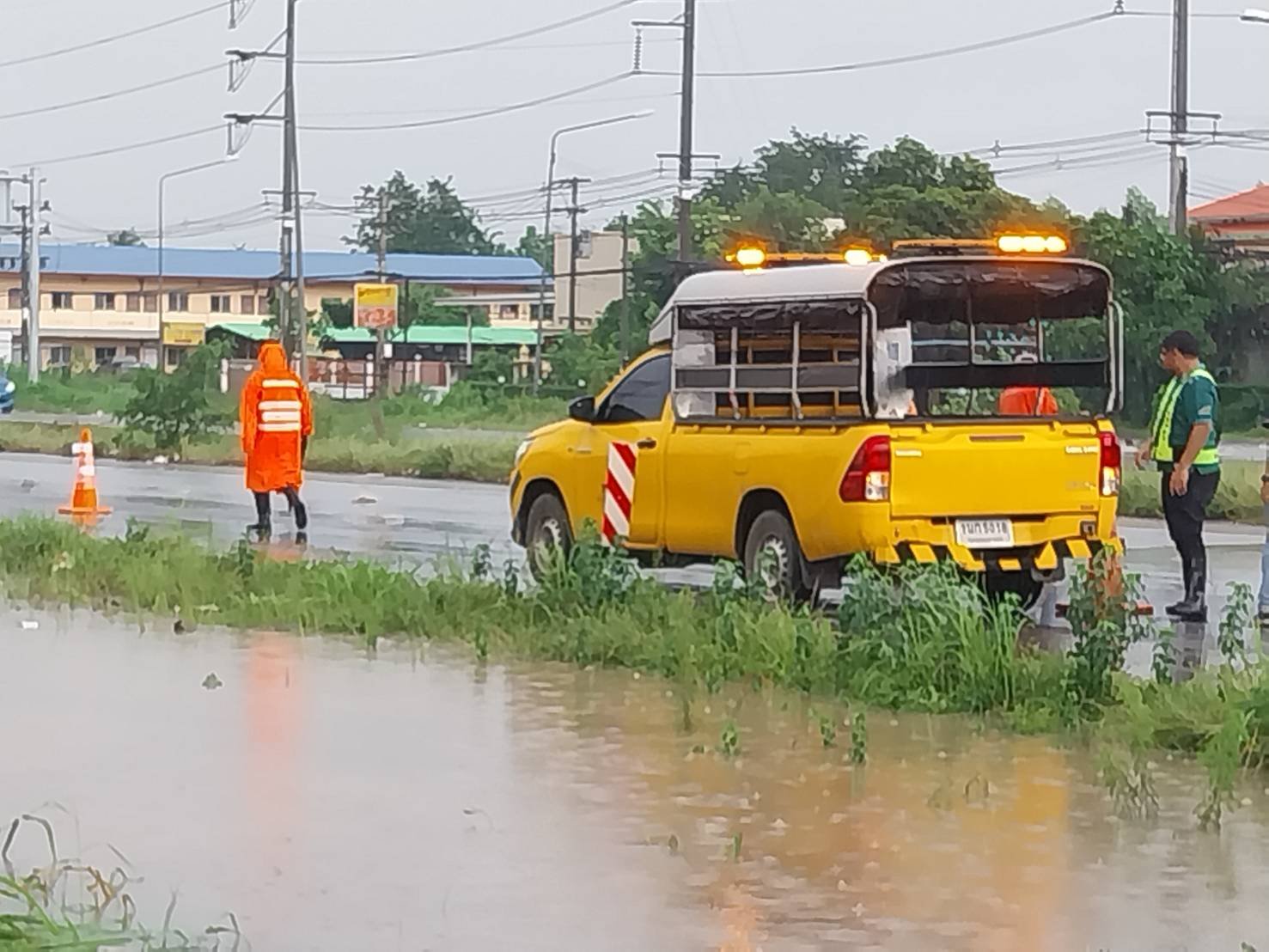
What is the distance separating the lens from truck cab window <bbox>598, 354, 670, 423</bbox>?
16.6 meters

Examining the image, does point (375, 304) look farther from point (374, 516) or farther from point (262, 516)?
point (262, 516)

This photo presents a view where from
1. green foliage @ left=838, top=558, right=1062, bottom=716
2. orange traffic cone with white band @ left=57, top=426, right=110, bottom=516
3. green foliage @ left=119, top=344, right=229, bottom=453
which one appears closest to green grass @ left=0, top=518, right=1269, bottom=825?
green foliage @ left=838, top=558, right=1062, bottom=716

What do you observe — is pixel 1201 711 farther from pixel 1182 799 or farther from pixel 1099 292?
pixel 1099 292

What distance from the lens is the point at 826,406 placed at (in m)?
16.0

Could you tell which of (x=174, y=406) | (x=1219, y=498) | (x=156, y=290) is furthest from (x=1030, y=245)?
(x=156, y=290)

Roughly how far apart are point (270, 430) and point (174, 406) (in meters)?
19.5

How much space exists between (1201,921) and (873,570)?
5.57m

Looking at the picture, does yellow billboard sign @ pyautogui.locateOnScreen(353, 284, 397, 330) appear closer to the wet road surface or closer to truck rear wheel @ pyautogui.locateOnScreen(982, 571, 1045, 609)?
the wet road surface

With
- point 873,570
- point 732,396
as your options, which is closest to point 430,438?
point 732,396

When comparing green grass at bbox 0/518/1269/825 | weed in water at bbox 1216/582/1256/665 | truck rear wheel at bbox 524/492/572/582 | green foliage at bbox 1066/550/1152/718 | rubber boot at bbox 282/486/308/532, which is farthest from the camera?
rubber boot at bbox 282/486/308/532

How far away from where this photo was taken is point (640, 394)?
16.8 m

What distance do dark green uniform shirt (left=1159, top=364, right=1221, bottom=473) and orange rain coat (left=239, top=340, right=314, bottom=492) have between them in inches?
342

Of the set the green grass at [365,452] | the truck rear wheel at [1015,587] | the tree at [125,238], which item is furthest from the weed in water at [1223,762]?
the tree at [125,238]

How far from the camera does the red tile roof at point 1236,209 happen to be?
7581 centimetres
